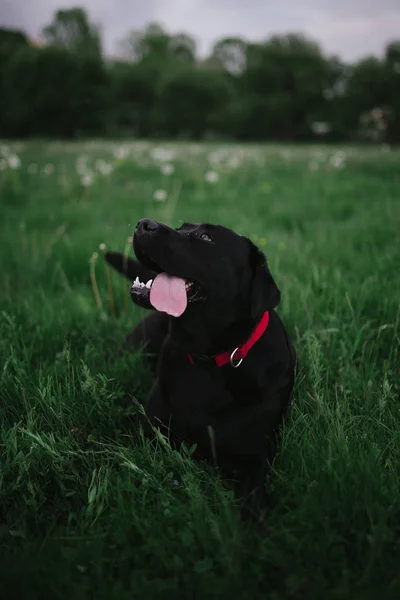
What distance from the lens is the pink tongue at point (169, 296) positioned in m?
1.86

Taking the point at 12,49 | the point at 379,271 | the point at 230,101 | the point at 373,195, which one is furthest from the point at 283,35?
the point at 379,271

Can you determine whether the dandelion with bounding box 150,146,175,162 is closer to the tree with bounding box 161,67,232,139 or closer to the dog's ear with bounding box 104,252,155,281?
the dog's ear with bounding box 104,252,155,281

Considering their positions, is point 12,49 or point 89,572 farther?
point 12,49

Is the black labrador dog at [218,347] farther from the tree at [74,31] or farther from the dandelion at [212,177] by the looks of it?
the tree at [74,31]

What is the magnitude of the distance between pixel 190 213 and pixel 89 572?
450 cm

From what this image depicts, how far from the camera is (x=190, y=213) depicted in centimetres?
542

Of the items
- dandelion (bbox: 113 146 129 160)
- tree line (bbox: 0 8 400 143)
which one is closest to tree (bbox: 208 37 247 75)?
tree line (bbox: 0 8 400 143)

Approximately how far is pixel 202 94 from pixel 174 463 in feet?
145

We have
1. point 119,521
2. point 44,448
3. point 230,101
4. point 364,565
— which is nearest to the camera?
point 364,565

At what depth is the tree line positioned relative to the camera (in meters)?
32.6

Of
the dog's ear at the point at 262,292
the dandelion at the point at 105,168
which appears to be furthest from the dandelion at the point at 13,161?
the dog's ear at the point at 262,292

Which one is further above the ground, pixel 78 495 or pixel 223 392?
pixel 223 392

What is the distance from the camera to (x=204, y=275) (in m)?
1.97

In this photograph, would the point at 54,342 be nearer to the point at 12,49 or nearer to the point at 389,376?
the point at 389,376
